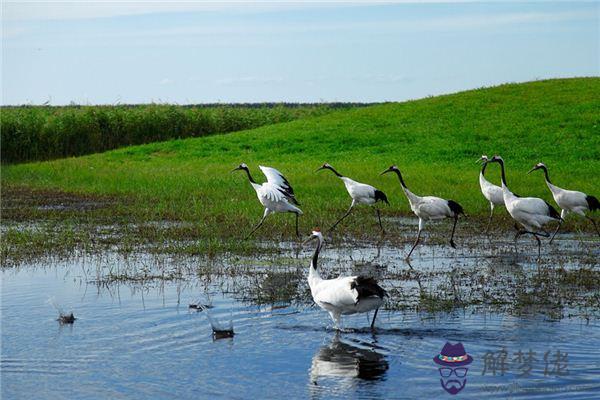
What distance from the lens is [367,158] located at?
29.9 m

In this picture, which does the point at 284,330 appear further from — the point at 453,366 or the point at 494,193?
the point at 494,193

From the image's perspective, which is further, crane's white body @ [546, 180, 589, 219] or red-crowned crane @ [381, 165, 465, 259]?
crane's white body @ [546, 180, 589, 219]

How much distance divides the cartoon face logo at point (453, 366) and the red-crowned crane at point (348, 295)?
2.98 feet

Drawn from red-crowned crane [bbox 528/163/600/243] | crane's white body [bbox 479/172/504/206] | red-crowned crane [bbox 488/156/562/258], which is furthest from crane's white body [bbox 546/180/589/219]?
crane's white body [bbox 479/172/504/206]

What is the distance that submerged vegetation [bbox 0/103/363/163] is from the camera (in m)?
35.5

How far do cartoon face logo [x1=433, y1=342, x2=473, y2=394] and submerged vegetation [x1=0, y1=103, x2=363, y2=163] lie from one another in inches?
1136

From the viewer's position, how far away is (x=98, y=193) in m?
23.2

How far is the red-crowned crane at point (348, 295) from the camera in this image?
9.42 m

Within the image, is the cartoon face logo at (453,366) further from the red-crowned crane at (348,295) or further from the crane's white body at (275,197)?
the crane's white body at (275,197)

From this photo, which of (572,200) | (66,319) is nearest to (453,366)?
(66,319)

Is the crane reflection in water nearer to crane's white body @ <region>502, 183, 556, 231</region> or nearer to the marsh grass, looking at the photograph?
the marsh grass

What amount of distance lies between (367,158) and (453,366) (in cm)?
2158

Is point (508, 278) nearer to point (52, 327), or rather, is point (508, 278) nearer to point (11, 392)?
point (52, 327)

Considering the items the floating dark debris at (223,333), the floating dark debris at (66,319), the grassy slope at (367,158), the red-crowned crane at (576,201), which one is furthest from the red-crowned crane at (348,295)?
the red-crowned crane at (576,201)
